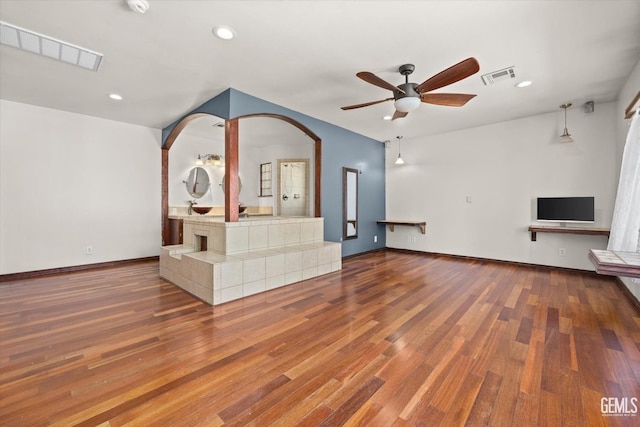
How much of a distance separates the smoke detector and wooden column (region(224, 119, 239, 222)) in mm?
1574

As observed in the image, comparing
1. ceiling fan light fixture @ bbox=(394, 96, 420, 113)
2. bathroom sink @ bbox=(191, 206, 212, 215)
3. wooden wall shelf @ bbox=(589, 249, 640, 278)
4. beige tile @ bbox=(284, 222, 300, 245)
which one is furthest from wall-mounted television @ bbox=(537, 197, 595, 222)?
bathroom sink @ bbox=(191, 206, 212, 215)

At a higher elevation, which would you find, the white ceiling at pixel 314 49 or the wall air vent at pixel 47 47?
the white ceiling at pixel 314 49

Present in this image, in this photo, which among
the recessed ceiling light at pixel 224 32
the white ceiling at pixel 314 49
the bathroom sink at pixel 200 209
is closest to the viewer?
the white ceiling at pixel 314 49

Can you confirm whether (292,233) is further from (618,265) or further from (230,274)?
(618,265)

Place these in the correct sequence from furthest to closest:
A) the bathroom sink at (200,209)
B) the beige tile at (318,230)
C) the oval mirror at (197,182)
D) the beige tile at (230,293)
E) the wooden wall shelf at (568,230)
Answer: the oval mirror at (197,182), the bathroom sink at (200,209), the beige tile at (318,230), the wooden wall shelf at (568,230), the beige tile at (230,293)

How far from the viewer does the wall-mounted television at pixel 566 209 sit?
13.9ft

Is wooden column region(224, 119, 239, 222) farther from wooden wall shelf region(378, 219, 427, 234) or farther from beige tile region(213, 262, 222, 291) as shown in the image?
wooden wall shelf region(378, 219, 427, 234)

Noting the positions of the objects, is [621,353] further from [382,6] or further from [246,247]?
[246,247]

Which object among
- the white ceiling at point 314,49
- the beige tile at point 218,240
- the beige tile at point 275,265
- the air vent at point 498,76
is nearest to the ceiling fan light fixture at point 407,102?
the white ceiling at point 314,49

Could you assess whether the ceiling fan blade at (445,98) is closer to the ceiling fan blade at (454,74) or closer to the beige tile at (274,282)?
the ceiling fan blade at (454,74)

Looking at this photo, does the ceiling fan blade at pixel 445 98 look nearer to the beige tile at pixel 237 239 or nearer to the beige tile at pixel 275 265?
the beige tile at pixel 275 265

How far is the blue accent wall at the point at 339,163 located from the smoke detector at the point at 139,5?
1.52m

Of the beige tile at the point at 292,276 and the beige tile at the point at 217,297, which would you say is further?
the beige tile at the point at 292,276

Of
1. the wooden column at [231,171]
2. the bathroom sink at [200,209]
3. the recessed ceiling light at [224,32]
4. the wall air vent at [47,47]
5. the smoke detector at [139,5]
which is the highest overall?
the recessed ceiling light at [224,32]
